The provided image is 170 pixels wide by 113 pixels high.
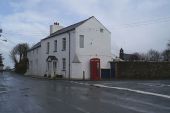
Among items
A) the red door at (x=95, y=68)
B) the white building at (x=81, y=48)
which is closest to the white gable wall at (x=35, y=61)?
the white building at (x=81, y=48)

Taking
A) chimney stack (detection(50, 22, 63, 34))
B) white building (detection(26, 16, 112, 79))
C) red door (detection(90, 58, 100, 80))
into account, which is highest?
chimney stack (detection(50, 22, 63, 34))

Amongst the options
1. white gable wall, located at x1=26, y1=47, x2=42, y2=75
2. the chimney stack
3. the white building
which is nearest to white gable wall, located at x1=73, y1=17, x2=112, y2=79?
the white building

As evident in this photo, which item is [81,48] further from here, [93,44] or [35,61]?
[35,61]

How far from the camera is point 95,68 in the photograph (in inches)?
1610

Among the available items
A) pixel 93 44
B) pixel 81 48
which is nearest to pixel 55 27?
pixel 93 44

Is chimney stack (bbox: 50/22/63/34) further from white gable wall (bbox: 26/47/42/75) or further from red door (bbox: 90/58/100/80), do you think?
red door (bbox: 90/58/100/80)

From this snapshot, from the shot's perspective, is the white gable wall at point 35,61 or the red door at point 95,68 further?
the white gable wall at point 35,61

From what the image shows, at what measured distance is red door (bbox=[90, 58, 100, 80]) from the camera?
40844 mm

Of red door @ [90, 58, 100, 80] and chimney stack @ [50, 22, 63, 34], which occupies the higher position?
chimney stack @ [50, 22, 63, 34]

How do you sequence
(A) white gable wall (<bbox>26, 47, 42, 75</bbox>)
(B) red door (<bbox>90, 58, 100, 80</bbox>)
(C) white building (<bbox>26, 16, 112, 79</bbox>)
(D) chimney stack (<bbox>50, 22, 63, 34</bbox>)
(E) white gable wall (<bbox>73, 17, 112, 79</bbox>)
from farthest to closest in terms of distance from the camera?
(A) white gable wall (<bbox>26, 47, 42, 75</bbox>), (D) chimney stack (<bbox>50, 22, 63, 34</bbox>), (E) white gable wall (<bbox>73, 17, 112, 79</bbox>), (C) white building (<bbox>26, 16, 112, 79</bbox>), (B) red door (<bbox>90, 58, 100, 80</bbox>)

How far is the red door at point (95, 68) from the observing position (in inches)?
1608

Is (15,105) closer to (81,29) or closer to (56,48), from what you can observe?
(81,29)

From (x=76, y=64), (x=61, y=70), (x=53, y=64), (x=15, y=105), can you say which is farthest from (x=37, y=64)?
(x=15, y=105)

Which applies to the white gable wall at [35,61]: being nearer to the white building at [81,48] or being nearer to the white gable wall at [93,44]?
the white building at [81,48]
